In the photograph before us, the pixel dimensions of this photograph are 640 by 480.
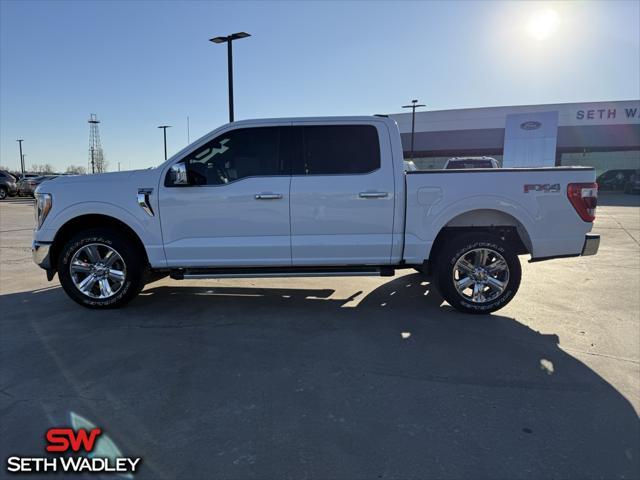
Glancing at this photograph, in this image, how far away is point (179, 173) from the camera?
177 inches

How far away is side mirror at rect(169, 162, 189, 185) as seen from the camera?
4484mm

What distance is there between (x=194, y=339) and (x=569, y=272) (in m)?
6.03

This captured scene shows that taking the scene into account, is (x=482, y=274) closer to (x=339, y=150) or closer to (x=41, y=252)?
(x=339, y=150)

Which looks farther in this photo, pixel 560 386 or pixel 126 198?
pixel 126 198

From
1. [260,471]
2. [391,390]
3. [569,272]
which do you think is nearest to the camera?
[260,471]

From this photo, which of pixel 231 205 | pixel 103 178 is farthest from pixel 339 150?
pixel 103 178

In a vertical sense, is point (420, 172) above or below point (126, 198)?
above

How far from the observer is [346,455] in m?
2.33

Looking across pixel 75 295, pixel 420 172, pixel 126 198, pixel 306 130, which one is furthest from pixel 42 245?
pixel 420 172

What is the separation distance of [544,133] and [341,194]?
4168 centimetres

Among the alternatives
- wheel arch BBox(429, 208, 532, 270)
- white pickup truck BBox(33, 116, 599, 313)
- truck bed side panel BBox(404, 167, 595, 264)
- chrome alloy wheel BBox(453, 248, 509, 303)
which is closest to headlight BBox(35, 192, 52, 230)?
white pickup truck BBox(33, 116, 599, 313)

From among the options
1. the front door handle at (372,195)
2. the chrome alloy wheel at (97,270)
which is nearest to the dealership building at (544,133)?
the front door handle at (372,195)

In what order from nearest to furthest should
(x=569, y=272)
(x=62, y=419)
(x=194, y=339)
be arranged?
1. (x=62, y=419)
2. (x=194, y=339)
3. (x=569, y=272)

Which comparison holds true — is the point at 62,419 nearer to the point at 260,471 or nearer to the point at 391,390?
the point at 260,471
